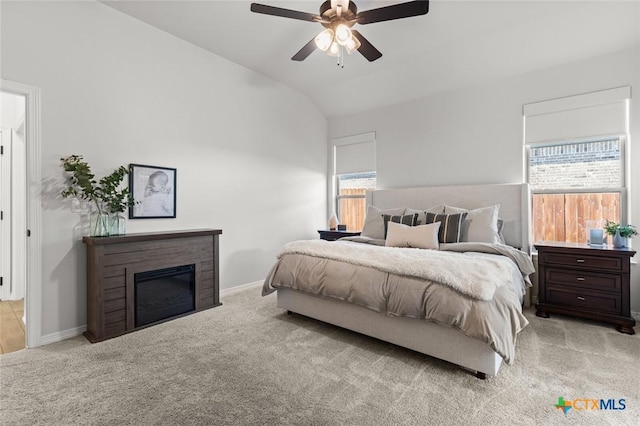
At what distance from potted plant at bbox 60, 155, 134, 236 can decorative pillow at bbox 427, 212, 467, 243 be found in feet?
11.3

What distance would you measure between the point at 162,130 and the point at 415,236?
3.19 m

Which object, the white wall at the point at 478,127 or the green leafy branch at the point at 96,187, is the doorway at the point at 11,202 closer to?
the green leafy branch at the point at 96,187

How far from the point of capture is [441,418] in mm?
1657

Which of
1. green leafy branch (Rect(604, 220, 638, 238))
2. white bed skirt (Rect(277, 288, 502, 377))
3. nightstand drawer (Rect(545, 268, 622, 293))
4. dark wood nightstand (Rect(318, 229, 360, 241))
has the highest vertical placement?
green leafy branch (Rect(604, 220, 638, 238))

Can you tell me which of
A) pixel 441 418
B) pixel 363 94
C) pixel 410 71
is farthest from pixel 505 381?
pixel 363 94

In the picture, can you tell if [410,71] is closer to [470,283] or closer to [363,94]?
[363,94]

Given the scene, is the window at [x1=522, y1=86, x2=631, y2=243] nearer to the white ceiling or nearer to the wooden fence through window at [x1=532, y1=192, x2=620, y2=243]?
the wooden fence through window at [x1=532, y1=192, x2=620, y2=243]


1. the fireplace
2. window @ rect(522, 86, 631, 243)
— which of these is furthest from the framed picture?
window @ rect(522, 86, 631, 243)

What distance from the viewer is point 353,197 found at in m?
5.51

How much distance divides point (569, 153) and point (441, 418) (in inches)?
138

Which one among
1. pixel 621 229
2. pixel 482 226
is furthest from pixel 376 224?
pixel 621 229

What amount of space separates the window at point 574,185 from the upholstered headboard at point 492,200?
0.27m

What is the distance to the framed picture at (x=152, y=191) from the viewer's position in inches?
127

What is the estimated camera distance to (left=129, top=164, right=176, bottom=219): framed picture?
3223 millimetres
